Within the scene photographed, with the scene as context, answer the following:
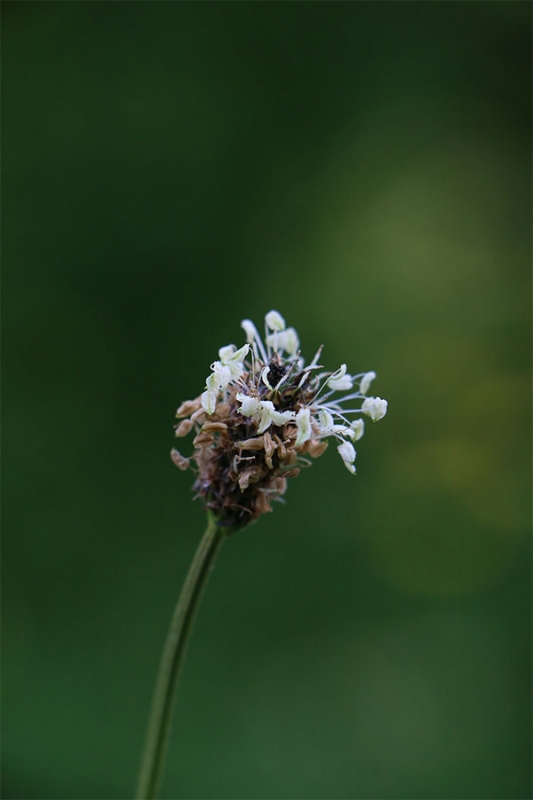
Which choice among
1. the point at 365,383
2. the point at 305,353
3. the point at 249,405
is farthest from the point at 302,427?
the point at 305,353

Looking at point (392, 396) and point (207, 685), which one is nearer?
point (207, 685)

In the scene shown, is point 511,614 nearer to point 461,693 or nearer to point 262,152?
point 461,693

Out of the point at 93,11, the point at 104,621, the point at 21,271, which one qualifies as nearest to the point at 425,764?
the point at 104,621

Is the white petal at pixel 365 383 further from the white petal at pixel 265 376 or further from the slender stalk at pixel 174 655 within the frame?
the slender stalk at pixel 174 655

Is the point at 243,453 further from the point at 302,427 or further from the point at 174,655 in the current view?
the point at 174,655

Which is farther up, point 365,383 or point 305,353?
point 305,353

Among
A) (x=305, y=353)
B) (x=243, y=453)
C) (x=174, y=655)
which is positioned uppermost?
(x=305, y=353)

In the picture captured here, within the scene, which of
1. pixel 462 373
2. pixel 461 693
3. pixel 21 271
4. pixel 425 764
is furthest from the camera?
pixel 462 373

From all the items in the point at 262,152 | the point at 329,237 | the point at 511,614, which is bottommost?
the point at 511,614
